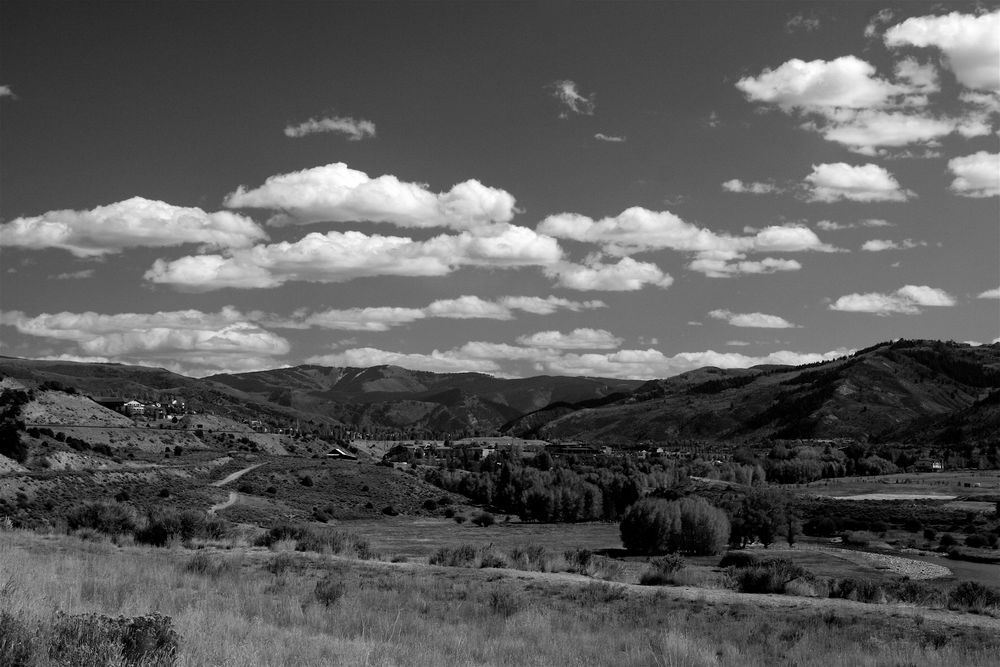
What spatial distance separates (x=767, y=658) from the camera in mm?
16281

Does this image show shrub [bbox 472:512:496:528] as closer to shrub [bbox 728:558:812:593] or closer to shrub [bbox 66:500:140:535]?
shrub [bbox 66:500:140:535]

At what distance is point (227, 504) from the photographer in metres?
75.6

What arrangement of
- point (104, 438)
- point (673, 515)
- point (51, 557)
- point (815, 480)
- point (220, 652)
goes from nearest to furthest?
1. point (220, 652)
2. point (51, 557)
3. point (673, 515)
4. point (104, 438)
5. point (815, 480)

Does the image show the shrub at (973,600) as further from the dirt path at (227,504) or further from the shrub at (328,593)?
the dirt path at (227,504)

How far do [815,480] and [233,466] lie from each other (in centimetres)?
11571

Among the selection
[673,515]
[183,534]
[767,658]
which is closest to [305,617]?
[767,658]

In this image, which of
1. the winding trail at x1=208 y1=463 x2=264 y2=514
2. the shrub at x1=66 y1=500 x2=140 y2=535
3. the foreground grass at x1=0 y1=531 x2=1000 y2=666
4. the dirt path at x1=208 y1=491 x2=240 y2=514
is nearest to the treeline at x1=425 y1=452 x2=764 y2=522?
the winding trail at x1=208 y1=463 x2=264 y2=514

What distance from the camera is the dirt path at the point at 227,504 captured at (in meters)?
69.2

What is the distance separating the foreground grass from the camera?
12.0m

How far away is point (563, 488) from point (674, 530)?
4319 centimetres

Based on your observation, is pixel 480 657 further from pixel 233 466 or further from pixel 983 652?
pixel 233 466

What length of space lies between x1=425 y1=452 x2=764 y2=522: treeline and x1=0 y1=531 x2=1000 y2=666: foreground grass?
7794cm

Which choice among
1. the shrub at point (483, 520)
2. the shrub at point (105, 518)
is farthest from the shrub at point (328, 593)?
the shrub at point (483, 520)

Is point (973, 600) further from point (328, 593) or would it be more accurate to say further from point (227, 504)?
point (227, 504)
